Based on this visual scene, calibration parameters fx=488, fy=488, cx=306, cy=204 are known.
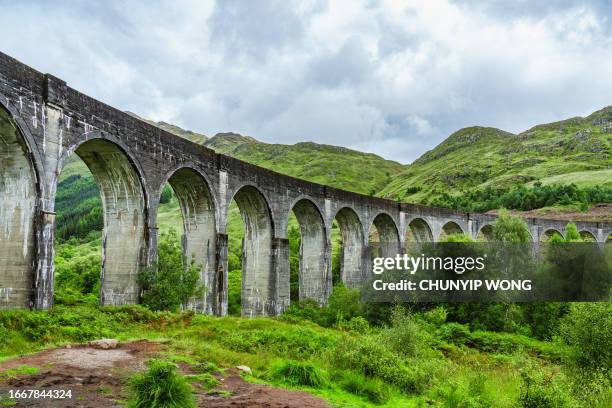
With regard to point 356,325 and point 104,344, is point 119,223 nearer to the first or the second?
point 104,344

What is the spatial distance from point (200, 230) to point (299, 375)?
50.0ft

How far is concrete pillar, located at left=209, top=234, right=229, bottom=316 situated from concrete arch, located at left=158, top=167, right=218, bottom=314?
0.17 ft

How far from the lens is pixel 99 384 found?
911 centimetres

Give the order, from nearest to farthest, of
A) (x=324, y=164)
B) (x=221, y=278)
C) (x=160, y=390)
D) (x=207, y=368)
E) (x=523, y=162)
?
(x=160, y=390)
(x=207, y=368)
(x=221, y=278)
(x=523, y=162)
(x=324, y=164)

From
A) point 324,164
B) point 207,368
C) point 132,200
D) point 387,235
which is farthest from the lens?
point 324,164

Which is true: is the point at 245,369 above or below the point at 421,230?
below

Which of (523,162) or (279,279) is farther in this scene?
(523,162)

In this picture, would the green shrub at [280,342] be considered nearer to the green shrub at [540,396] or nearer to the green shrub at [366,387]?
the green shrub at [366,387]

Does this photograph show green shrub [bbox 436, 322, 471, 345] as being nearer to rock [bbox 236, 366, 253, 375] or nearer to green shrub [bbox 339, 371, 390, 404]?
green shrub [bbox 339, 371, 390, 404]

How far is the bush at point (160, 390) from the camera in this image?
7102 millimetres

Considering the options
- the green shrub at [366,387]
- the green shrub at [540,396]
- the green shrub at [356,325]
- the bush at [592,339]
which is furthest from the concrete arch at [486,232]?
the green shrub at [540,396]

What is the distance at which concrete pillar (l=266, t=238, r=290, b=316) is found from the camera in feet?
94.2

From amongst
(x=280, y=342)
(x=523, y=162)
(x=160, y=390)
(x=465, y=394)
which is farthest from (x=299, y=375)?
(x=523, y=162)

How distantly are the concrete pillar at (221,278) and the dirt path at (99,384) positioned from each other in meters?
12.8
